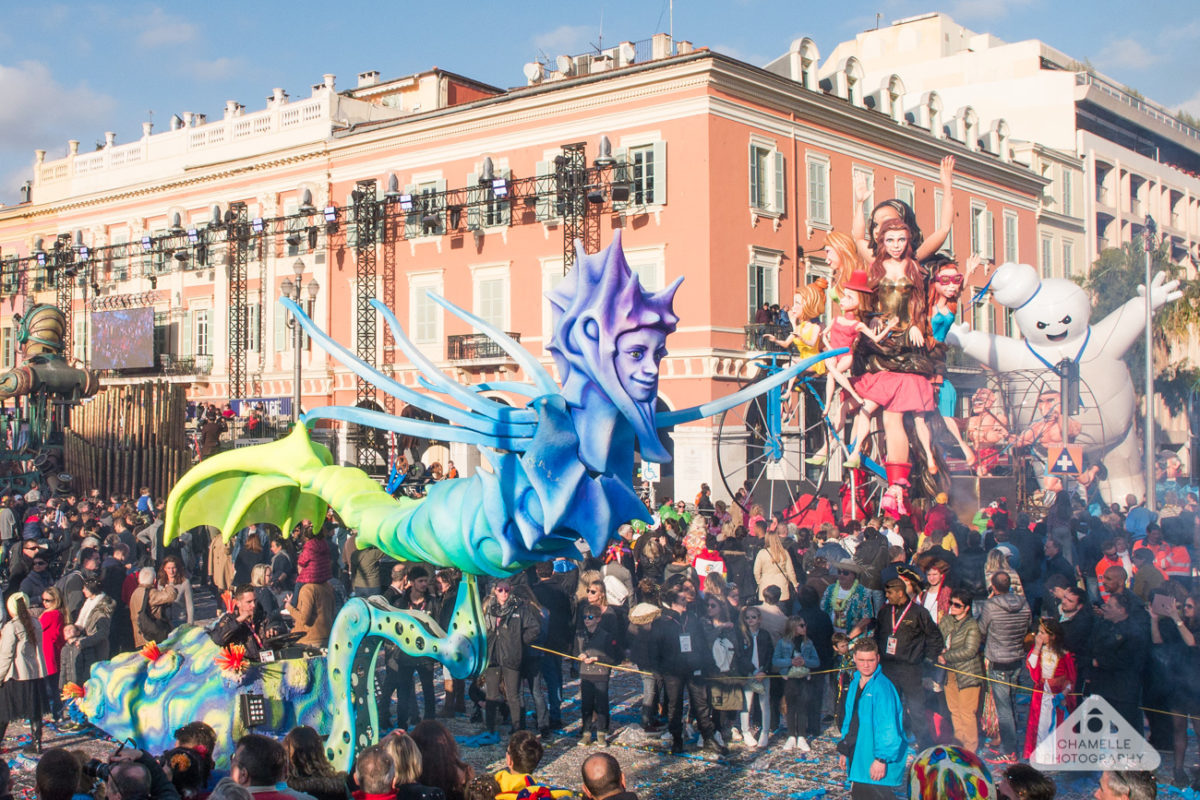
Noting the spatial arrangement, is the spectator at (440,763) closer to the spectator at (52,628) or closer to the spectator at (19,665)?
the spectator at (19,665)

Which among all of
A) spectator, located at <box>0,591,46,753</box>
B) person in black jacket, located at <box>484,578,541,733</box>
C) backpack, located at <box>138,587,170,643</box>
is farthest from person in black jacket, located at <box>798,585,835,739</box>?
spectator, located at <box>0,591,46,753</box>

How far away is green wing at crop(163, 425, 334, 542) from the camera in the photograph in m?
8.02

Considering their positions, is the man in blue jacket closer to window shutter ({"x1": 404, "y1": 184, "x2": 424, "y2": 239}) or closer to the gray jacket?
the gray jacket

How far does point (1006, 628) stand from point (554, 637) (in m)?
3.79

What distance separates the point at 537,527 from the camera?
22.0ft

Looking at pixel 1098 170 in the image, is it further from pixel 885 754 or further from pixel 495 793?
pixel 495 793

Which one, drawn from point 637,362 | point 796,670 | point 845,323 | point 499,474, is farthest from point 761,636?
point 845,323

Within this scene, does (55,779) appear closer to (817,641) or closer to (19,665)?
(19,665)

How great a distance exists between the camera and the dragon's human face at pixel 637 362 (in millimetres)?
6562

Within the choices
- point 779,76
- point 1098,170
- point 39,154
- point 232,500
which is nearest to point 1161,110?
point 232,500

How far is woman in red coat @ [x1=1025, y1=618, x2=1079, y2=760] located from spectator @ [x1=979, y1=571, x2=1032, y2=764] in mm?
486

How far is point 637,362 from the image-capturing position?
6.59 m

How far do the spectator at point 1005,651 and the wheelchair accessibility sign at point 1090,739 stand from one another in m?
0.62

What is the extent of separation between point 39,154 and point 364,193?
63.5 feet
